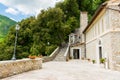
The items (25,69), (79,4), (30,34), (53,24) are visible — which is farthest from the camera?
(79,4)

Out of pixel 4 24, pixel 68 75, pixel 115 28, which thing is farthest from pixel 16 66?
pixel 4 24

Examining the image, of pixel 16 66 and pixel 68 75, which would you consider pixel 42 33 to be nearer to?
pixel 16 66

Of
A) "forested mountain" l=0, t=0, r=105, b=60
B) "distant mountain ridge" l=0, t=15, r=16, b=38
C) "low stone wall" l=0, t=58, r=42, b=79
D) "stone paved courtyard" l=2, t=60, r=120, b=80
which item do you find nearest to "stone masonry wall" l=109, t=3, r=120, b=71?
"stone paved courtyard" l=2, t=60, r=120, b=80

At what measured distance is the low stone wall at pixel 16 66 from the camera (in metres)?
8.96

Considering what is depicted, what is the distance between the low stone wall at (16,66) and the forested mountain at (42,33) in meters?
15.4

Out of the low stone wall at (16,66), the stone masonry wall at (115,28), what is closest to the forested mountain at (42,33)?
the low stone wall at (16,66)

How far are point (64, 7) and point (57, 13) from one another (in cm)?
846

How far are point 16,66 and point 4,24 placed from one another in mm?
78006

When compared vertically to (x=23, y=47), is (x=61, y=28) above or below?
above

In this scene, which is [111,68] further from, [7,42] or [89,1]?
[89,1]

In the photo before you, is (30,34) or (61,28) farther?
(30,34)

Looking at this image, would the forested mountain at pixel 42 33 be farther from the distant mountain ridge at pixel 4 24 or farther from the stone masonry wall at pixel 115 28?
the distant mountain ridge at pixel 4 24

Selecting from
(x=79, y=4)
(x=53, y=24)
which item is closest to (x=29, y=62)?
Result: (x=53, y=24)

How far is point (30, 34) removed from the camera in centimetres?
3269
